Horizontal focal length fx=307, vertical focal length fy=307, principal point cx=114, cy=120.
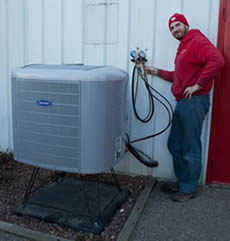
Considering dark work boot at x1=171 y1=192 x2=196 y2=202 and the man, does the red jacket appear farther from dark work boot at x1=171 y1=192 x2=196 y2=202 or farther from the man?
dark work boot at x1=171 y1=192 x2=196 y2=202

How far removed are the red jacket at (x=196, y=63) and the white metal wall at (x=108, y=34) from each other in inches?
12.3

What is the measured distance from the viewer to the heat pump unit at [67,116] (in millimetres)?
2215

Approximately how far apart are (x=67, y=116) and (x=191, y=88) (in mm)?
1134

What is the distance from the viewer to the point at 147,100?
10.6 feet

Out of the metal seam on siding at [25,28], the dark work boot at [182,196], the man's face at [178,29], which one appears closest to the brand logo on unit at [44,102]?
the man's face at [178,29]

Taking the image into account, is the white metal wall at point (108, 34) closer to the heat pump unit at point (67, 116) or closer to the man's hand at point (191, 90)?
the man's hand at point (191, 90)

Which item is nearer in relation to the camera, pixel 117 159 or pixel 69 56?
pixel 117 159

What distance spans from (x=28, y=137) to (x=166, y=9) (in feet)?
5.98

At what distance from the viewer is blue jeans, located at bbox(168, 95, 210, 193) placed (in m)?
2.74

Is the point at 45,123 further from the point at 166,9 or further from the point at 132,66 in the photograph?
the point at 166,9

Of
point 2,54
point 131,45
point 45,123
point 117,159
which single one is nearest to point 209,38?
point 131,45

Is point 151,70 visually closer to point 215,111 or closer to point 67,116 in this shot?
point 215,111

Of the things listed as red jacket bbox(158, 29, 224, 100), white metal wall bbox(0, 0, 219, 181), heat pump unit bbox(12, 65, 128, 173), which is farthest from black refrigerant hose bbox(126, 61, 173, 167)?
heat pump unit bbox(12, 65, 128, 173)

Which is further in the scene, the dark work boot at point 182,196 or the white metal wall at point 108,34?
the white metal wall at point 108,34
